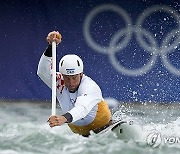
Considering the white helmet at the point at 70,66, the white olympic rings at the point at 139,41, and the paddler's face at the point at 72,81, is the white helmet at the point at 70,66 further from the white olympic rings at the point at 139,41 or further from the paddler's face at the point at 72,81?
the white olympic rings at the point at 139,41

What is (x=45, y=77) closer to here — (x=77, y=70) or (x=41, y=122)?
(x=77, y=70)

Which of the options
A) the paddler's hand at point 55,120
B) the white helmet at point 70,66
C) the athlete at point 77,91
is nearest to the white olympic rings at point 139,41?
the athlete at point 77,91

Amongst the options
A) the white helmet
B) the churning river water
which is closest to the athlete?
the white helmet

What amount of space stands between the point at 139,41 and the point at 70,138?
3.94m

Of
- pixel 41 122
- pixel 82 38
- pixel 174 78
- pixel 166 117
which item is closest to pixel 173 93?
pixel 174 78

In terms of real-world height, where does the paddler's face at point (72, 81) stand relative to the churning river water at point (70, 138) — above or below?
above

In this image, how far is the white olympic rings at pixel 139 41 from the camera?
10375 millimetres

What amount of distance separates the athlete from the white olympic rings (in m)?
3.71

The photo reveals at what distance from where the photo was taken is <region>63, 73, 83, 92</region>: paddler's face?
6355 millimetres

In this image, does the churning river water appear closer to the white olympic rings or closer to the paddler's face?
the paddler's face

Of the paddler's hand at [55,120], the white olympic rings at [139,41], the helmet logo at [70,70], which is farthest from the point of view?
the white olympic rings at [139,41]

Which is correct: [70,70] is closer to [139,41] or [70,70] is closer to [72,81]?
[72,81]

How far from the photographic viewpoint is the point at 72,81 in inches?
250

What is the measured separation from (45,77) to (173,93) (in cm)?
413
